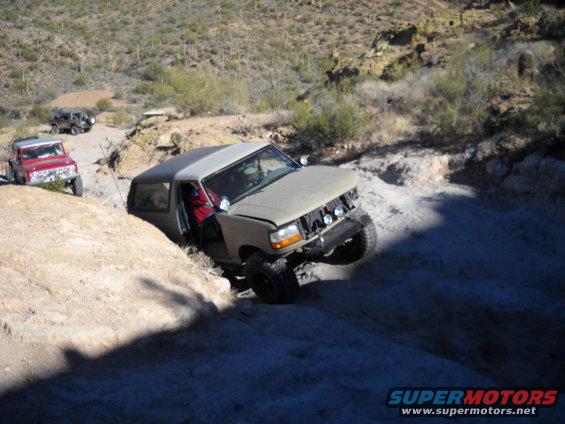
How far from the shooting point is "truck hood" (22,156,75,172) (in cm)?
1522

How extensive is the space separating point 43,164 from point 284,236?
11.7m

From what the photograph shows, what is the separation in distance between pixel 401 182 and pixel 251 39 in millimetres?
45194

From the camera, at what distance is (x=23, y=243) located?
18.5ft

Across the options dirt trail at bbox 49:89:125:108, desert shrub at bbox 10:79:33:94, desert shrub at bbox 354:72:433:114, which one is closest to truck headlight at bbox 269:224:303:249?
desert shrub at bbox 354:72:433:114

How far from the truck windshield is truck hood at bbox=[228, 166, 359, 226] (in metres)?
11.0

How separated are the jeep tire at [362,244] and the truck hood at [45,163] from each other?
10571 millimetres

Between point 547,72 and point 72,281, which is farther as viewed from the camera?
point 547,72

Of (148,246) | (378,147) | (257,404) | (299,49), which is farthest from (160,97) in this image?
(257,404)

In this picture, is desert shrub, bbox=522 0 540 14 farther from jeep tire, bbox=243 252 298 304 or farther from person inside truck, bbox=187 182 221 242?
jeep tire, bbox=243 252 298 304

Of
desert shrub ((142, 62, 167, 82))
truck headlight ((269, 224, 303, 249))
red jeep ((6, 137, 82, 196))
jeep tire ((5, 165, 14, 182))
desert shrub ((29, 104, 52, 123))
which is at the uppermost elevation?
truck headlight ((269, 224, 303, 249))

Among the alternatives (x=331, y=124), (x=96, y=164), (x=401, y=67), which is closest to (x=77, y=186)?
(x=96, y=164)

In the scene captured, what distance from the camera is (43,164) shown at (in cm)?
1544

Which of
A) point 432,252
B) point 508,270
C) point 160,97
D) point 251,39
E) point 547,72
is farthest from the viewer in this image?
point 251,39

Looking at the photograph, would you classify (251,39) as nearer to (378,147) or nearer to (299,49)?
(299,49)
